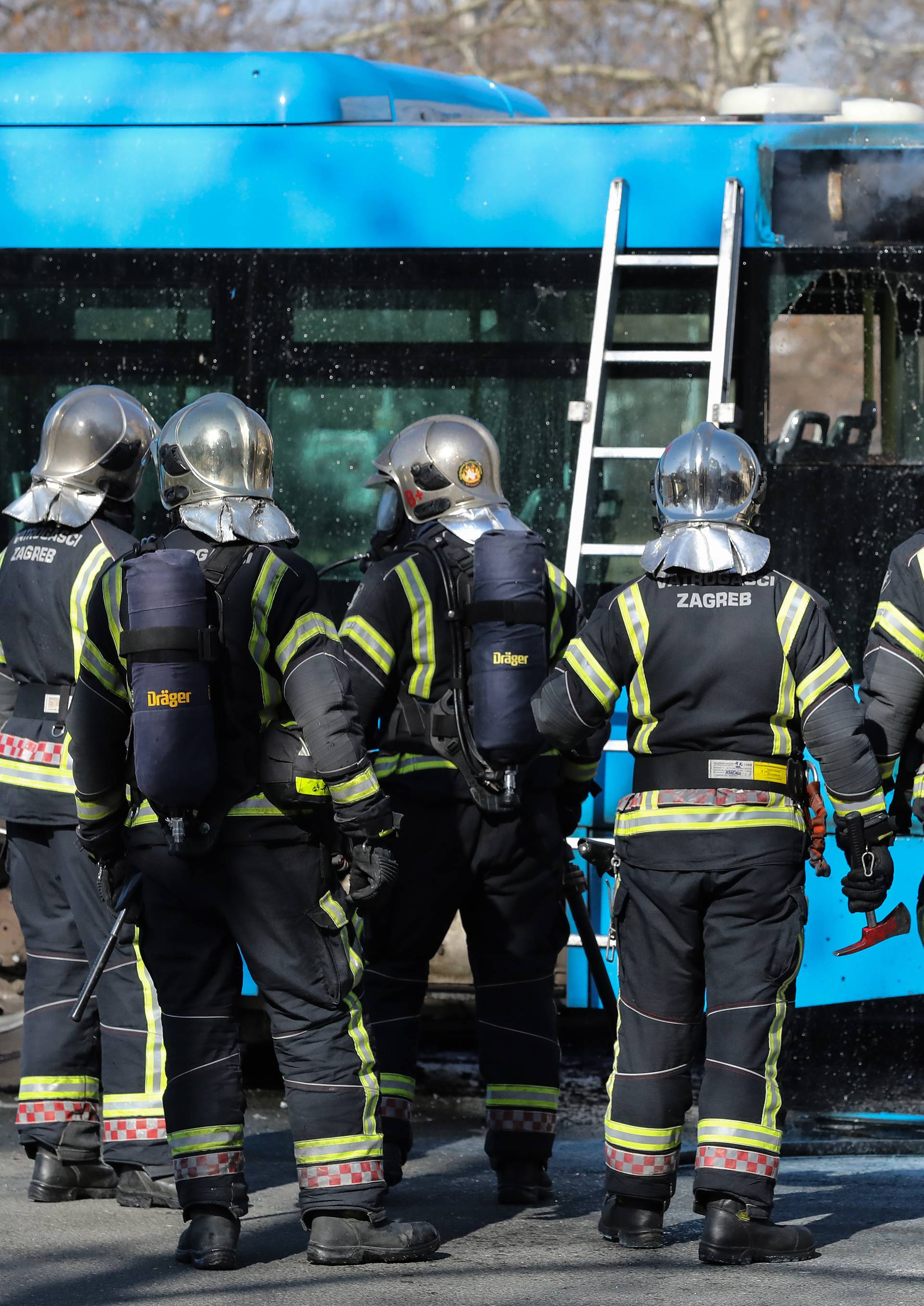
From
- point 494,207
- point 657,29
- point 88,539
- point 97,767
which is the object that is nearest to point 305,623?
point 97,767

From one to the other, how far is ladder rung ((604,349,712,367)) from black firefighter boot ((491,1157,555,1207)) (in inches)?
105

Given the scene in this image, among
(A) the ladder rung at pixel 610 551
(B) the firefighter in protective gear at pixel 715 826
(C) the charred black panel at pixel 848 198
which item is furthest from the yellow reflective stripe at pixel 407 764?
(C) the charred black panel at pixel 848 198

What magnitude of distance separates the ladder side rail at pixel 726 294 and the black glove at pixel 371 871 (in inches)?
96.0

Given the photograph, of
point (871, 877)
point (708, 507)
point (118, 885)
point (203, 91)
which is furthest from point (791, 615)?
point (203, 91)

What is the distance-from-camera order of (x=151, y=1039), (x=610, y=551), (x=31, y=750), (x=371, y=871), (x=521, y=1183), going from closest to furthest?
1. (x=371, y=871)
2. (x=151, y=1039)
3. (x=521, y=1183)
4. (x=31, y=750)
5. (x=610, y=551)

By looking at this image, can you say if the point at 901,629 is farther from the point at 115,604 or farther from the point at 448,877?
the point at 115,604

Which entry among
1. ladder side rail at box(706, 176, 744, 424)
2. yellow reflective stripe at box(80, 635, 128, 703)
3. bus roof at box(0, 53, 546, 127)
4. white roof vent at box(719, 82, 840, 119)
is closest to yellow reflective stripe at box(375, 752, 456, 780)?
yellow reflective stripe at box(80, 635, 128, 703)

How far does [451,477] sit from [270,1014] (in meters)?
1.63

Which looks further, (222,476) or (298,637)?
(222,476)

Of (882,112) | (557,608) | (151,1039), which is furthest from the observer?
(882,112)

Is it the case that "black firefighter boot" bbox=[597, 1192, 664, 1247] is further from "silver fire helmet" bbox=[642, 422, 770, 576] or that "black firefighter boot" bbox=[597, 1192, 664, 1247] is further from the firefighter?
"silver fire helmet" bbox=[642, 422, 770, 576]

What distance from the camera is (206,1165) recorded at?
4.41 metres

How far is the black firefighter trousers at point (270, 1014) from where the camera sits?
14.3 feet

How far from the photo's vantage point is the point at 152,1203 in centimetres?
505
